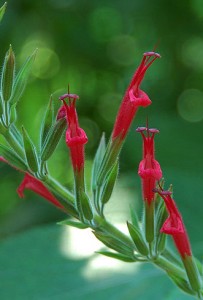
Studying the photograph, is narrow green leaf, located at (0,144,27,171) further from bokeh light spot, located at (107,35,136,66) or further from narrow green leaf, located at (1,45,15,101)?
bokeh light spot, located at (107,35,136,66)

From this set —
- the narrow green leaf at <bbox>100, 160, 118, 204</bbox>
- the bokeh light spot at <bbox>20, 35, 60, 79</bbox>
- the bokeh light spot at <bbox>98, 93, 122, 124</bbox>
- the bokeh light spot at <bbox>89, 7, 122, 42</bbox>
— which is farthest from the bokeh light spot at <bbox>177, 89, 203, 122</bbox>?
the narrow green leaf at <bbox>100, 160, 118, 204</bbox>

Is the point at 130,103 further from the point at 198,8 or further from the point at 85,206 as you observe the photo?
the point at 198,8

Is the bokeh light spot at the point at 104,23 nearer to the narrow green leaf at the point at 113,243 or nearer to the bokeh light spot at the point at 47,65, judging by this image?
the bokeh light spot at the point at 47,65

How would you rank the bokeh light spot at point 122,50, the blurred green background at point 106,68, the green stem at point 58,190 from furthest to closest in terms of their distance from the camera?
1. the bokeh light spot at point 122,50
2. the blurred green background at point 106,68
3. the green stem at point 58,190

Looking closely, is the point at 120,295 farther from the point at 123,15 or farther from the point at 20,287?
the point at 123,15

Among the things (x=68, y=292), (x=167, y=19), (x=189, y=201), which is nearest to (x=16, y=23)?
(x=167, y=19)

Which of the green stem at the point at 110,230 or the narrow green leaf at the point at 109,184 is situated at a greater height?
the narrow green leaf at the point at 109,184

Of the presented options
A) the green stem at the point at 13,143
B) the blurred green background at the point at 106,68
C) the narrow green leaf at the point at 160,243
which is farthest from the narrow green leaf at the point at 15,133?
the blurred green background at the point at 106,68
